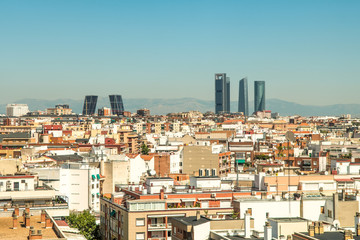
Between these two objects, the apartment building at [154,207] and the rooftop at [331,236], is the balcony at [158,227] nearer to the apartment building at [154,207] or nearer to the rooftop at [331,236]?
the apartment building at [154,207]

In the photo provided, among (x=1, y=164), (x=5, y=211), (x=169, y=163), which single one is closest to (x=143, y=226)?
(x=5, y=211)

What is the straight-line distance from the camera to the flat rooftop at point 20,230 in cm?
2750

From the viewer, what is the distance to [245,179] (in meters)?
57.2

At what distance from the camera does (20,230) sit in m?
29.6

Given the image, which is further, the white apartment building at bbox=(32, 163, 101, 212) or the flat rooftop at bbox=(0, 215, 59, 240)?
the white apartment building at bbox=(32, 163, 101, 212)

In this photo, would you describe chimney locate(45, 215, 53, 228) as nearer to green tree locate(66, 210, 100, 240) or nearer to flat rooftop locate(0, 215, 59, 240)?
flat rooftop locate(0, 215, 59, 240)

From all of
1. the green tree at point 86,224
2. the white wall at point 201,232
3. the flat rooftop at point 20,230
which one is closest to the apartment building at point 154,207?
the green tree at point 86,224

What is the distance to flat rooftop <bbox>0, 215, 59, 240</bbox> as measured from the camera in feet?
90.2

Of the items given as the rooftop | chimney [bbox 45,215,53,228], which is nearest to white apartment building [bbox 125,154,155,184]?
chimney [bbox 45,215,53,228]

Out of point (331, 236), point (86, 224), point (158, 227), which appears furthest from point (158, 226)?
point (331, 236)

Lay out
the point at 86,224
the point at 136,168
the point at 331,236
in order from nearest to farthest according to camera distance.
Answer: the point at 331,236, the point at 86,224, the point at 136,168

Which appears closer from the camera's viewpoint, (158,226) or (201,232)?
(201,232)

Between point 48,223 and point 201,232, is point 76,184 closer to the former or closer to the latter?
point 48,223

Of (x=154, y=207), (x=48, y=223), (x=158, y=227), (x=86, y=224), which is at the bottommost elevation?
(x=86, y=224)
